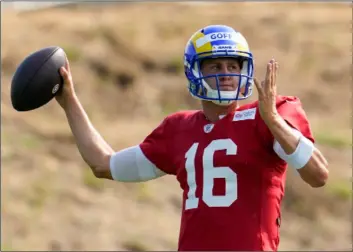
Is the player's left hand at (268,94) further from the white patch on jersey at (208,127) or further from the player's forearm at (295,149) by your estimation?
the white patch on jersey at (208,127)

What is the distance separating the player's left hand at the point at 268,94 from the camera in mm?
3906

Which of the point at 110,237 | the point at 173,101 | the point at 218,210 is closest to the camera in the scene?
the point at 218,210

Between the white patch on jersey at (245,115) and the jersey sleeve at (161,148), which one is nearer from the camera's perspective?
the white patch on jersey at (245,115)

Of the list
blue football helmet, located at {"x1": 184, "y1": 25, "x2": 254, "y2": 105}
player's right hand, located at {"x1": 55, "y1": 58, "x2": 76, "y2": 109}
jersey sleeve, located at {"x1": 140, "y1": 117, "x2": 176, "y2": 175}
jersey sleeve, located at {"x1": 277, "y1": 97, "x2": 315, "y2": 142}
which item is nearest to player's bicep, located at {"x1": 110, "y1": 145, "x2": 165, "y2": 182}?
jersey sleeve, located at {"x1": 140, "y1": 117, "x2": 176, "y2": 175}

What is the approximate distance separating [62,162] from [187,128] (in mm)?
8323

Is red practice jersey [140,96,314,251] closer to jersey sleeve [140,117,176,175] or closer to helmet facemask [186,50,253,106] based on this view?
helmet facemask [186,50,253,106]

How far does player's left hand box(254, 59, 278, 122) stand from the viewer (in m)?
3.91

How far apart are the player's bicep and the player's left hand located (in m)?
0.94

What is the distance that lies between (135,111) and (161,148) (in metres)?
10.8

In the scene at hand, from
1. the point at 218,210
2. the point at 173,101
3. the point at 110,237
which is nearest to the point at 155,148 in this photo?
the point at 218,210

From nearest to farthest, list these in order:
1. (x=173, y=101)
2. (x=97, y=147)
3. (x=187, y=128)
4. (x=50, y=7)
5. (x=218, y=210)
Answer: (x=218, y=210) < (x=187, y=128) < (x=97, y=147) < (x=173, y=101) < (x=50, y=7)

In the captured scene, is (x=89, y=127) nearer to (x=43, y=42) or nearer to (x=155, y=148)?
(x=155, y=148)

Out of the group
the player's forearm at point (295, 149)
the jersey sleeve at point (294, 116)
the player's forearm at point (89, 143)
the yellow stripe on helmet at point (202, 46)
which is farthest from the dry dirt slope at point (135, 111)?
the player's forearm at point (295, 149)

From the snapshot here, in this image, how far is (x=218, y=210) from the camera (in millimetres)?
4180
